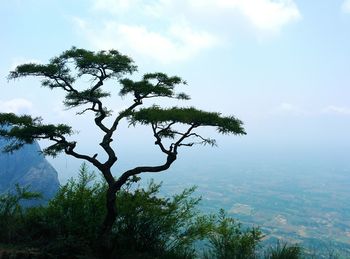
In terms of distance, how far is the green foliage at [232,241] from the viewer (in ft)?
26.2

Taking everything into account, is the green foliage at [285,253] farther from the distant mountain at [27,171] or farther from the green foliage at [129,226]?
the distant mountain at [27,171]

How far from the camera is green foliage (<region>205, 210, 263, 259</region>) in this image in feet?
26.2

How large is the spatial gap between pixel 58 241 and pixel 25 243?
0.73 metres

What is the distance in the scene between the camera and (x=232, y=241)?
8.14 m

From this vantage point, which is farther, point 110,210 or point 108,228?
point 108,228

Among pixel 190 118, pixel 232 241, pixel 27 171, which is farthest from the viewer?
pixel 27 171

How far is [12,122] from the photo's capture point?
26.7 ft

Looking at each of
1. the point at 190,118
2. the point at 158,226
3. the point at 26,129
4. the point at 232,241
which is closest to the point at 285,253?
the point at 232,241

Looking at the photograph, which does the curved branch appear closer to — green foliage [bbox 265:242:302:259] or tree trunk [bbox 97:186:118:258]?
tree trunk [bbox 97:186:118:258]

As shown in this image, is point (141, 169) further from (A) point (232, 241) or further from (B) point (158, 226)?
(A) point (232, 241)

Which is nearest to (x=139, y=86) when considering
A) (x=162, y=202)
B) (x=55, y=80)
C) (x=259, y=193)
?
(x=55, y=80)

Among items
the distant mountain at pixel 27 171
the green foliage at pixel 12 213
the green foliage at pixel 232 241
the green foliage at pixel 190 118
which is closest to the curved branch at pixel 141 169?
the green foliage at pixel 190 118

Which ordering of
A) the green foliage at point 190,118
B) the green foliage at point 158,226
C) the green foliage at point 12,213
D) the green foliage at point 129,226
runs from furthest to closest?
the green foliage at point 158,226, the green foliage at point 12,213, the green foliage at point 129,226, the green foliage at point 190,118

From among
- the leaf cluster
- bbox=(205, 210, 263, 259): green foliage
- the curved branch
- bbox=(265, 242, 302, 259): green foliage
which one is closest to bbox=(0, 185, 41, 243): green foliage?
the leaf cluster
